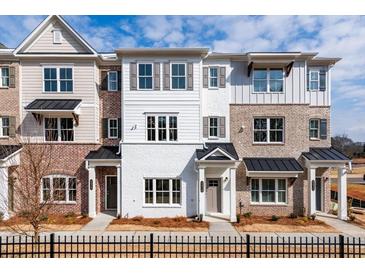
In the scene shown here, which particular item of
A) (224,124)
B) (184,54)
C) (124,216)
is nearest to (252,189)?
(224,124)

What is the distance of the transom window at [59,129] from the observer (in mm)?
16922

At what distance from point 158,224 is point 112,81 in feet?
33.7

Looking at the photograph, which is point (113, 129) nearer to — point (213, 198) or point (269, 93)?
point (213, 198)

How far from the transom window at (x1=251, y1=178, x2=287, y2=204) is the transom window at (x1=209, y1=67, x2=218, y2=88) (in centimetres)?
700

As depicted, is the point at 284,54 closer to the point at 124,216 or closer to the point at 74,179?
the point at 124,216

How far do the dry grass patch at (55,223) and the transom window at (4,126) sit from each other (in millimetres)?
5709

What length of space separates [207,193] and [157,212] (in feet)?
11.5

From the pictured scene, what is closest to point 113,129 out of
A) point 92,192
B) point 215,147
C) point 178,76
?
point 92,192

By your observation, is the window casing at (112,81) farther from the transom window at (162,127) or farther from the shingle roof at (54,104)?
the transom window at (162,127)

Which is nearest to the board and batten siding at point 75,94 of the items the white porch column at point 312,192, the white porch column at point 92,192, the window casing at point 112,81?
the window casing at point 112,81

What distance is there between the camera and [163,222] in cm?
1477

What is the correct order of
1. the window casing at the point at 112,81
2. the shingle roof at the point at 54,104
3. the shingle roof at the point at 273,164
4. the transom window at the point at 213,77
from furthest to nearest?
the window casing at the point at 112,81 → the transom window at the point at 213,77 → the shingle roof at the point at 54,104 → the shingle roof at the point at 273,164

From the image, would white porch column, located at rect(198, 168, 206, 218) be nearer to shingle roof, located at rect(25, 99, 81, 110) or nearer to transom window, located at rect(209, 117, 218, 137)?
transom window, located at rect(209, 117, 218, 137)

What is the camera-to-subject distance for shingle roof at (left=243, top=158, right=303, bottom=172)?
52.1ft
